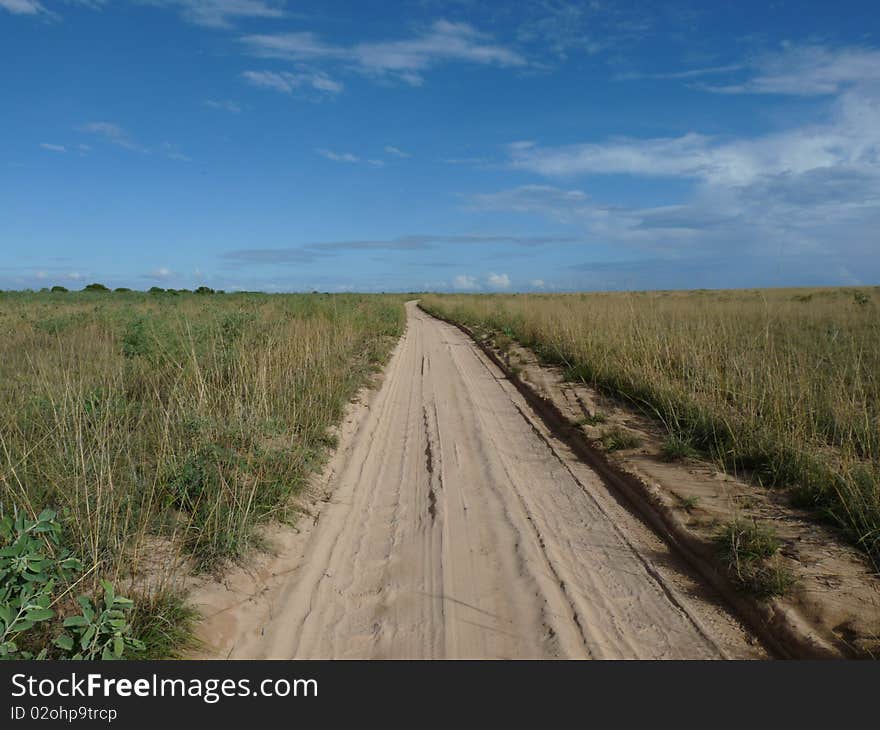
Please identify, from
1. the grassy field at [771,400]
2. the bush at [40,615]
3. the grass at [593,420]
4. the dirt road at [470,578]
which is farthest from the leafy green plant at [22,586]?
the grass at [593,420]

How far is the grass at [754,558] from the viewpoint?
11.3ft

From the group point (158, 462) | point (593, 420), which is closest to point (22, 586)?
point (158, 462)

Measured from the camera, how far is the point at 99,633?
8.59ft

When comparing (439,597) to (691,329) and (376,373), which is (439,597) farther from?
(691,329)

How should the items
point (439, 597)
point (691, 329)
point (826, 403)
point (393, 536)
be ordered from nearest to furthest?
point (439, 597) → point (393, 536) → point (826, 403) → point (691, 329)

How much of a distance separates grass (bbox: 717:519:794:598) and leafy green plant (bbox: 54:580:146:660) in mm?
3663

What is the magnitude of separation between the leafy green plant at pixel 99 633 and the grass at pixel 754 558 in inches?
144

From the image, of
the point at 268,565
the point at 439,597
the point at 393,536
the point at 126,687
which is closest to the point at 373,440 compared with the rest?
the point at 393,536

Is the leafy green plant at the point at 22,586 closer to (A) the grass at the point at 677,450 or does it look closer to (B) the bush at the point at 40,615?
(B) the bush at the point at 40,615

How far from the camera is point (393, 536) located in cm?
436

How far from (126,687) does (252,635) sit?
0.74 meters

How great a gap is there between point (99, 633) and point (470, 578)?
2.19 meters

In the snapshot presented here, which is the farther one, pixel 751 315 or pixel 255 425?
pixel 751 315

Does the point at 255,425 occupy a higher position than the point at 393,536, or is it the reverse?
the point at 255,425
